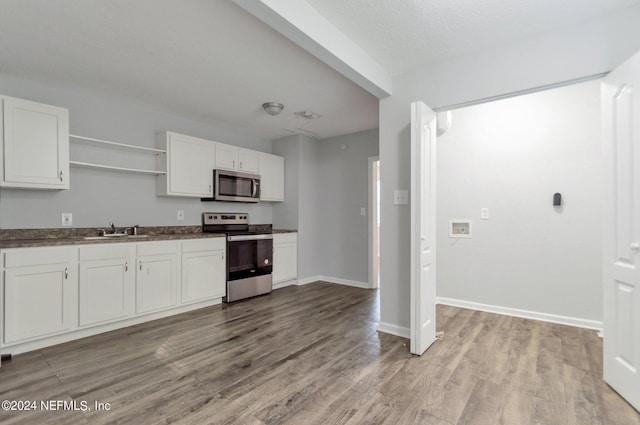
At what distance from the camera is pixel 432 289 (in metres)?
2.62

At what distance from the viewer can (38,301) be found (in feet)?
8.20

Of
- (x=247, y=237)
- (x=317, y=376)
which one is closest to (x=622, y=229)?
(x=317, y=376)

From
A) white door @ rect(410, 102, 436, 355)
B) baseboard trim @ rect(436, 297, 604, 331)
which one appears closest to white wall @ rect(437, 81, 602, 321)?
baseboard trim @ rect(436, 297, 604, 331)

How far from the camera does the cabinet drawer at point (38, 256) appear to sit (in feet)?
7.82

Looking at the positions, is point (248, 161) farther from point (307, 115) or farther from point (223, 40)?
point (223, 40)

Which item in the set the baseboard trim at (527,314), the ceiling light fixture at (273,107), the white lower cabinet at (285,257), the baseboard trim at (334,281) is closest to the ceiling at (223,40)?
the ceiling light fixture at (273,107)

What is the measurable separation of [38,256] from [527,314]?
469cm

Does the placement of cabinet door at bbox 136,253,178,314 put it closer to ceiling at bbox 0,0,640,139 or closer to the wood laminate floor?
the wood laminate floor

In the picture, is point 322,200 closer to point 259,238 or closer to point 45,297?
point 259,238

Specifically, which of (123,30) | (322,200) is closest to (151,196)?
(123,30)

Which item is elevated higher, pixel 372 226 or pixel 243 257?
pixel 372 226

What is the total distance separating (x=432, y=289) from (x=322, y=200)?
116 inches

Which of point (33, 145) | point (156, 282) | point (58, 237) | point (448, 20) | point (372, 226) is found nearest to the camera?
point (448, 20)

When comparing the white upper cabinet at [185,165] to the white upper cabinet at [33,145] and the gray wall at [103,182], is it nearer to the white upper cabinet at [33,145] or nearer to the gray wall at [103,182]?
the gray wall at [103,182]
